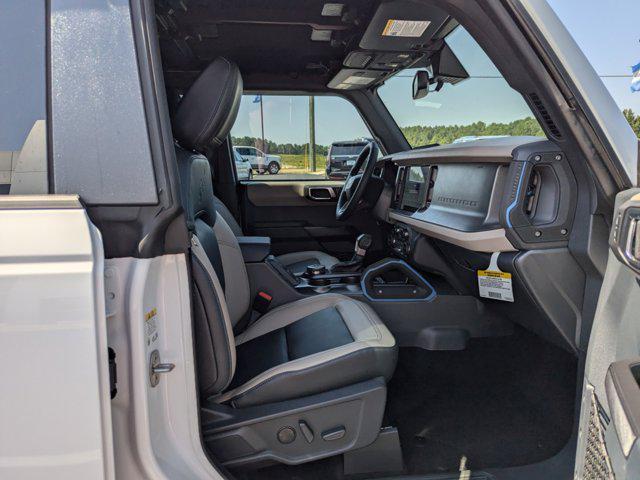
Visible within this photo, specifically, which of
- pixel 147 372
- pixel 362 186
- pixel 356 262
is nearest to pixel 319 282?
pixel 356 262

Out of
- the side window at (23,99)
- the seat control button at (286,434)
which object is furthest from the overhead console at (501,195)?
the side window at (23,99)

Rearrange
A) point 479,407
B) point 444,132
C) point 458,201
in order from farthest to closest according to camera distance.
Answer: point 444,132
point 479,407
point 458,201

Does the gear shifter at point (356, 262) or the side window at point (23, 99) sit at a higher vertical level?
the side window at point (23, 99)

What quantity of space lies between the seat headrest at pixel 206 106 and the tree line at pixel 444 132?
925 mm

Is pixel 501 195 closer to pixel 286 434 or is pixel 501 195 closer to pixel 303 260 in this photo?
pixel 286 434

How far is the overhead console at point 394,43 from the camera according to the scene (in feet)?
7.02

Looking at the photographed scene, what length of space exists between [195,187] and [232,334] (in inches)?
21.2

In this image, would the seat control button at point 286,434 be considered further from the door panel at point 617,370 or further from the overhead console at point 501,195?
the overhead console at point 501,195

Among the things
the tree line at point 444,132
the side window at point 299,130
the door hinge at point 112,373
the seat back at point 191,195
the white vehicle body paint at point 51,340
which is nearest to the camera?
the white vehicle body paint at point 51,340

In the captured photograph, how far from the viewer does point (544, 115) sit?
138cm

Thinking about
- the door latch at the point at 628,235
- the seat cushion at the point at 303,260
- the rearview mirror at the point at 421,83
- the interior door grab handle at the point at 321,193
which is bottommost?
the seat cushion at the point at 303,260

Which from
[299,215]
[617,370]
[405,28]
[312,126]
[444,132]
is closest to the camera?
[617,370]

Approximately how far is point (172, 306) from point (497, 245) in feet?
3.41

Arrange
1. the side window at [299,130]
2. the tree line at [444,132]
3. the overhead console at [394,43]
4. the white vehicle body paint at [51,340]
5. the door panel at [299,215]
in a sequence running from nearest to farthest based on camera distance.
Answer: the white vehicle body paint at [51,340] → the tree line at [444,132] → the overhead console at [394,43] → the side window at [299,130] → the door panel at [299,215]
